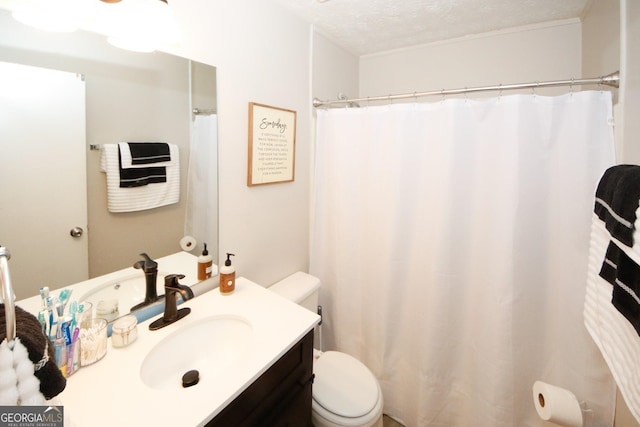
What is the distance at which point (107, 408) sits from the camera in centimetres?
70

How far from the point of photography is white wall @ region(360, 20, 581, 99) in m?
1.58

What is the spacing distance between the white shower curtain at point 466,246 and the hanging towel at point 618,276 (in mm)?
293

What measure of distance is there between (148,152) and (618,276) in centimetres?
160

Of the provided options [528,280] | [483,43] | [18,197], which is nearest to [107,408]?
[18,197]

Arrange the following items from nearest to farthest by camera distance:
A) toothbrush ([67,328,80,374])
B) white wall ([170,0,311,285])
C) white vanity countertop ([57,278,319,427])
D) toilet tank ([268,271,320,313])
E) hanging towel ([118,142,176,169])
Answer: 1. white vanity countertop ([57,278,319,427])
2. toothbrush ([67,328,80,374])
3. hanging towel ([118,142,176,169])
4. white wall ([170,0,311,285])
5. toilet tank ([268,271,320,313])

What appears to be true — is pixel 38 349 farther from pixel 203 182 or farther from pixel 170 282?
pixel 203 182

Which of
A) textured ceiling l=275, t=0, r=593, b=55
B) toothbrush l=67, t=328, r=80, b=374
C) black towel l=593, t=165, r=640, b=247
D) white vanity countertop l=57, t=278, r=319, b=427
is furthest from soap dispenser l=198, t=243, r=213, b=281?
black towel l=593, t=165, r=640, b=247

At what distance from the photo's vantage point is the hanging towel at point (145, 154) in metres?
1.02

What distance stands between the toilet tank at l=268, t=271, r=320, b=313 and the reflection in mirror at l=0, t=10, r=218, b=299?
461 mm

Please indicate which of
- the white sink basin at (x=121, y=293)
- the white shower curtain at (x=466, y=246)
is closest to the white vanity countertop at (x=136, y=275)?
the white sink basin at (x=121, y=293)

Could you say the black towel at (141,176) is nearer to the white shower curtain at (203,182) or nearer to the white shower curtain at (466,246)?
the white shower curtain at (203,182)

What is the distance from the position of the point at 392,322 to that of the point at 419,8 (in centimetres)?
175

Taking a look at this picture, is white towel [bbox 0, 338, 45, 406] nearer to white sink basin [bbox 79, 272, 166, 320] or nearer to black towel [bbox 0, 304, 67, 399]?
black towel [bbox 0, 304, 67, 399]

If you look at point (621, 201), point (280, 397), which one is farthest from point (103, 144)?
point (621, 201)
